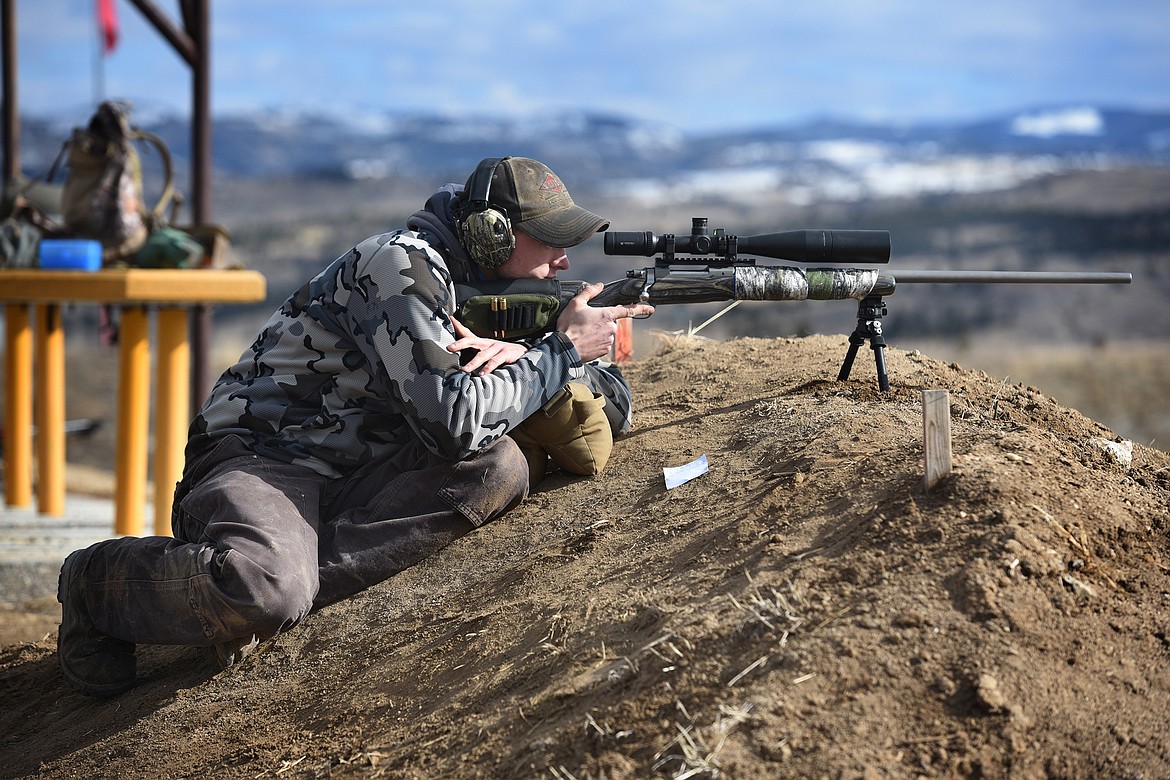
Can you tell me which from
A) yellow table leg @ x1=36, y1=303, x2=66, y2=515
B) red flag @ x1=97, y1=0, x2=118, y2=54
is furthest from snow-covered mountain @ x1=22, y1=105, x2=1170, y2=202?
yellow table leg @ x1=36, y1=303, x2=66, y2=515

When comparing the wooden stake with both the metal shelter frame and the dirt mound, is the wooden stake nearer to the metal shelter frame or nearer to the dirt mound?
the dirt mound

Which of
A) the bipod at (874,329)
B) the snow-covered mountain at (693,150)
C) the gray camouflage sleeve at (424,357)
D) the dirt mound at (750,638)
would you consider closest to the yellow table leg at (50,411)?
the dirt mound at (750,638)

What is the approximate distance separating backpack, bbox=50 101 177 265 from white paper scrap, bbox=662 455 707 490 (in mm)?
4720

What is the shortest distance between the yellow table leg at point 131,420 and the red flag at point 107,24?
308 inches

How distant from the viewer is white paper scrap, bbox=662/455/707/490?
3889 millimetres

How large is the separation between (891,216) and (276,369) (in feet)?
160

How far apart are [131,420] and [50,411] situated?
1.33 metres

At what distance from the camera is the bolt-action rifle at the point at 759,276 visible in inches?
162

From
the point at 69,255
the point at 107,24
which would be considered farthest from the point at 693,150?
the point at 69,255

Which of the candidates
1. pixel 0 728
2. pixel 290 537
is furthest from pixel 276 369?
pixel 0 728

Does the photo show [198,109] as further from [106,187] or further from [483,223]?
[483,223]

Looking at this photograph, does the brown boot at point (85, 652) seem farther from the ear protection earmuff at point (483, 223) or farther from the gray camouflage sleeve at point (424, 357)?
the ear protection earmuff at point (483, 223)

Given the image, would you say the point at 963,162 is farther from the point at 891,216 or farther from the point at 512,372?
the point at 512,372

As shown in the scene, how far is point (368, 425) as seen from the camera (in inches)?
154
